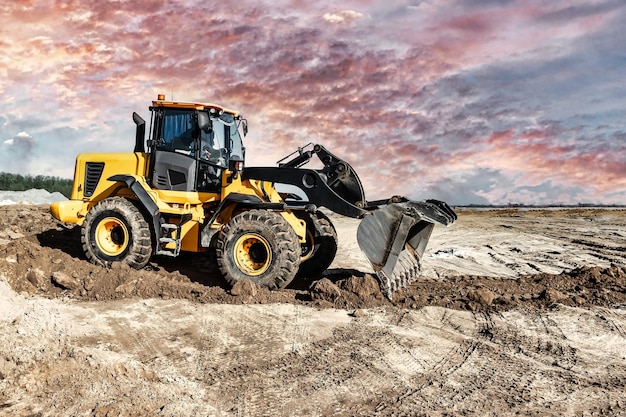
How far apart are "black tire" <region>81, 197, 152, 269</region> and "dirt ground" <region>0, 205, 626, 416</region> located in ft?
1.03

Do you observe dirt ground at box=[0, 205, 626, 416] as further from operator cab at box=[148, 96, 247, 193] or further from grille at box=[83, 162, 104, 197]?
operator cab at box=[148, 96, 247, 193]

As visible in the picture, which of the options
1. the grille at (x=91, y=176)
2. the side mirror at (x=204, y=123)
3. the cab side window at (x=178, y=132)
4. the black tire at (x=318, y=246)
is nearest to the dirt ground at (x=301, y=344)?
the black tire at (x=318, y=246)

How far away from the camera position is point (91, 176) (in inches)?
396

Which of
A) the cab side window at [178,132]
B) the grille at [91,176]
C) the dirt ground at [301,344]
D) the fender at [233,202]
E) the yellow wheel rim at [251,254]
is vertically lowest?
the dirt ground at [301,344]

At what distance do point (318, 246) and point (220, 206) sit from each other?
183cm

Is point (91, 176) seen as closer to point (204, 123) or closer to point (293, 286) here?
point (204, 123)

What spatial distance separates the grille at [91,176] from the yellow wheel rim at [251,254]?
3738 millimetres

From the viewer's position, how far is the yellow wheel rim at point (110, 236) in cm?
919

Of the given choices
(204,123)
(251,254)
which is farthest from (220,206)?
(204,123)

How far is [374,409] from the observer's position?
419 cm

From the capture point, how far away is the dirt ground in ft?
14.2

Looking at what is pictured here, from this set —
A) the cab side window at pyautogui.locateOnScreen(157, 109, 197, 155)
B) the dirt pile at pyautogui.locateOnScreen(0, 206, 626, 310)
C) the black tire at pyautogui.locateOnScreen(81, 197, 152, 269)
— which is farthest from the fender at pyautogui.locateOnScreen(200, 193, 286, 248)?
the cab side window at pyautogui.locateOnScreen(157, 109, 197, 155)

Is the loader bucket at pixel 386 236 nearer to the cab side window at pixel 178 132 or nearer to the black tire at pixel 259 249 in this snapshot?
the black tire at pixel 259 249

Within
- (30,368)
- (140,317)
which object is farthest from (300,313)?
(30,368)
